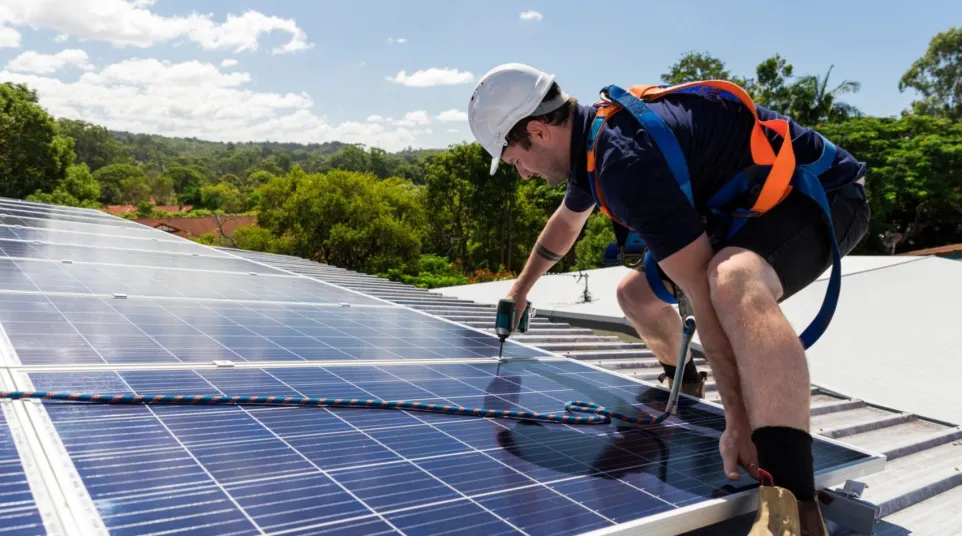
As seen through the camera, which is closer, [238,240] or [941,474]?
[941,474]

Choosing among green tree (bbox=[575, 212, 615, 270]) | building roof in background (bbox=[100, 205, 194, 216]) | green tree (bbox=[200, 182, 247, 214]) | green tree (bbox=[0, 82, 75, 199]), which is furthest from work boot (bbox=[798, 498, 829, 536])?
green tree (bbox=[200, 182, 247, 214])

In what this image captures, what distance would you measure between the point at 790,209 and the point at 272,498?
237 centimetres

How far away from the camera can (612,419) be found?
3.49 meters

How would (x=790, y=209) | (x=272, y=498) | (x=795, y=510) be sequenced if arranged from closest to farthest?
(x=272, y=498)
(x=795, y=510)
(x=790, y=209)

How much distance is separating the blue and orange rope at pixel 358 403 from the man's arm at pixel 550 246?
1071mm

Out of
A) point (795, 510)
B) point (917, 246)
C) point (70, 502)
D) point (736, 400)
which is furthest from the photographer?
point (917, 246)

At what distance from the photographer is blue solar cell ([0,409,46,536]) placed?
171 cm

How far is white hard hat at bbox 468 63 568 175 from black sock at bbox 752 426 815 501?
1.69 metres

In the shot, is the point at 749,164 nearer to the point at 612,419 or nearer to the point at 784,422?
the point at 784,422

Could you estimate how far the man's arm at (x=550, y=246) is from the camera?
446 centimetres

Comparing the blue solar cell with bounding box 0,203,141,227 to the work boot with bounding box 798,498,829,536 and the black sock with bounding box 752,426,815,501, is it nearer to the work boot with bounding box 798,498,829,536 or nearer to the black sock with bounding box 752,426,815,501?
the black sock with bounding box 752,426,815,501

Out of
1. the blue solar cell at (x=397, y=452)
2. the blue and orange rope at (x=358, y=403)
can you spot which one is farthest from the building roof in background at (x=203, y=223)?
the blue and orange rope at (x=358, y=403)

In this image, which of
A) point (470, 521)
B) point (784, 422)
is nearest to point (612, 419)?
point (784, 422)

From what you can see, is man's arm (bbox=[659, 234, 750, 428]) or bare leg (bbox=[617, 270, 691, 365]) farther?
bare leg (bbox=[617, 270, 691, 365])
